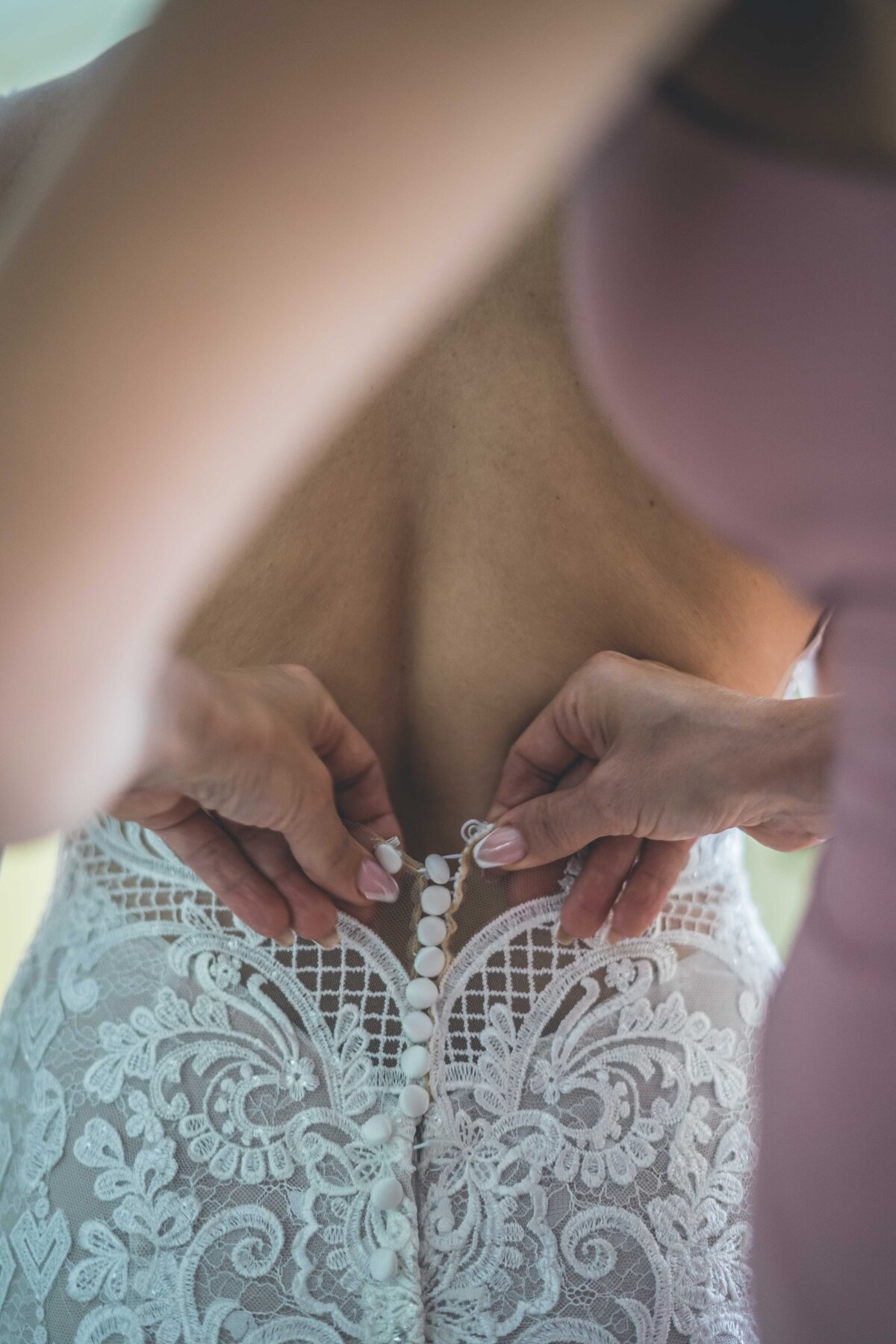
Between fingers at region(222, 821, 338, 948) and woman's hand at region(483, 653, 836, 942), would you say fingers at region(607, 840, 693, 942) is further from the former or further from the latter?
fingers at region(222, 821, 338, 948)

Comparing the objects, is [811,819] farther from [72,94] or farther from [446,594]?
[72,94]

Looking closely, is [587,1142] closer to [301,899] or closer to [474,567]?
[301,899]

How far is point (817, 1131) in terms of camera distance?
0.35 meters

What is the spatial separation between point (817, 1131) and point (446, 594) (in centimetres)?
54

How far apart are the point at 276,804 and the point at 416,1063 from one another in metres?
0.23

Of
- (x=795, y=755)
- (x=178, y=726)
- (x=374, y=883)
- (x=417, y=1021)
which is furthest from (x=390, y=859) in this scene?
(x=795, y=755)

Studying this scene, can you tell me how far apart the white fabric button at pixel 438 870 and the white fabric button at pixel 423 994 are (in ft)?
0.26

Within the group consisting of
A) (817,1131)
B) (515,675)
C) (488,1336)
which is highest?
(515,675)

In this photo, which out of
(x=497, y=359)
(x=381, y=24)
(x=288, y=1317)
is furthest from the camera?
(x=497, y=359)

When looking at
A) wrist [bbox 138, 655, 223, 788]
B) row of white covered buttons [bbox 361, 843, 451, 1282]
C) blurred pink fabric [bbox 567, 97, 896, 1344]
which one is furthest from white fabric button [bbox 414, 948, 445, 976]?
blurred pink fabric [bbox 567, 97, 896, 1344]

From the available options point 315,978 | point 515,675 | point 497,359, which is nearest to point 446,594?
point 515,675

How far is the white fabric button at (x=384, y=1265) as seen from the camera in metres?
0.68

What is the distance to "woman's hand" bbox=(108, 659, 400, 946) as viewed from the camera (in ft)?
2.32

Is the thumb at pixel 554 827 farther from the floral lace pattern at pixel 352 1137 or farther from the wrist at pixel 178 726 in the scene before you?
the wrist at pixel 178 726
